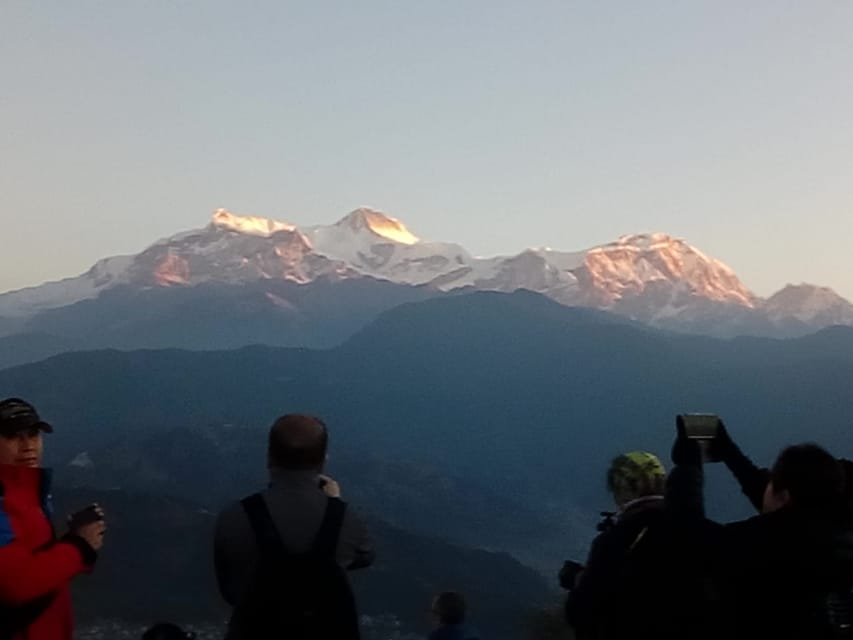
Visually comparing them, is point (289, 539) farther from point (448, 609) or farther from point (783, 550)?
point (448, 609)

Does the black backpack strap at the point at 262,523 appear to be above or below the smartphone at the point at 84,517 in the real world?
below

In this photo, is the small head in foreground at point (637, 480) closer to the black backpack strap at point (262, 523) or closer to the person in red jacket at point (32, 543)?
the black backpack strap at point (262, 523)

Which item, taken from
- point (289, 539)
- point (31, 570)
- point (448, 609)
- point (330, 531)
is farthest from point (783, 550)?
point (448, 609)

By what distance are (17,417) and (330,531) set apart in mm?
1487

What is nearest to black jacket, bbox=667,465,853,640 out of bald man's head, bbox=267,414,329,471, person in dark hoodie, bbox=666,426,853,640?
person in dark hoodie, bbox=666,426,853,640

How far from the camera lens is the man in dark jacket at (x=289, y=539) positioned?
4703mm

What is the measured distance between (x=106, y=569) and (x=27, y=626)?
318 feet

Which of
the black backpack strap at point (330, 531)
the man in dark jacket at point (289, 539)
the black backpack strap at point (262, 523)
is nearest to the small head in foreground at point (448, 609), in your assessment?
the man in dark jacket at point (289, 539)

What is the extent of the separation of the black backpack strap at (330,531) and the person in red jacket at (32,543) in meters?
0.95

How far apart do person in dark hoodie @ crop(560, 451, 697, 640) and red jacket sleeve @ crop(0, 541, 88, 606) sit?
7.41ft

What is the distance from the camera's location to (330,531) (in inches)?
188

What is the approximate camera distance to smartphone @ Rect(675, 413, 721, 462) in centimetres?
472

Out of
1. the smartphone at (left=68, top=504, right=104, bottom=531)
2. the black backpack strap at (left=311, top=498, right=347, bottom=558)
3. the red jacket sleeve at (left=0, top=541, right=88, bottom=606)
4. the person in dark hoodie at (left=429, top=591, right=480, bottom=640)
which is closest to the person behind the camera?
the red jacket sleeve at (left=0, top=541, right=88, bottom=606)

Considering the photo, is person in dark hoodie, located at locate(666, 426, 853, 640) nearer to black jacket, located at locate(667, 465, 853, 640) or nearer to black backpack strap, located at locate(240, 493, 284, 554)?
black jacket, located at locate(667, 465, 853, 640)
